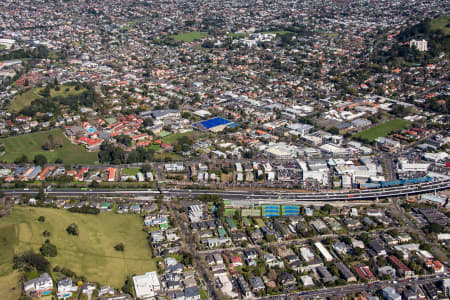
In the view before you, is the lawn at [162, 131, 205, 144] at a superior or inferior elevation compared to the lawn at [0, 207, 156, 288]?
superior

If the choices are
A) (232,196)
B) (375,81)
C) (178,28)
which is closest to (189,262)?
(232,196)

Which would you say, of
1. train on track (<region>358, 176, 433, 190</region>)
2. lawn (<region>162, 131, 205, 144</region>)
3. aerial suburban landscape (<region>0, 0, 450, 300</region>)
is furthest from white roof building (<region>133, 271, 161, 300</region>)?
lawn (<region>162, 131, 205, 144</region>)

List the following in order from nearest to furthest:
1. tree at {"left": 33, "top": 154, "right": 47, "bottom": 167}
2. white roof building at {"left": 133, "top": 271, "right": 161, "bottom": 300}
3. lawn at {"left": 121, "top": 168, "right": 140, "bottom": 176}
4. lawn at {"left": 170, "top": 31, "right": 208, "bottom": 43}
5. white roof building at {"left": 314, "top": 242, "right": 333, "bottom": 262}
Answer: white roof building at {"left": 133, "top": 271, "right": 161, "bottom": 300}
white roof building at {"left": 314, "top": 242, "right": 333, "bottom": 262}
lawn at {"left": 121, "top": 168, "right": 140, "bottom": 176}
tree at {"left": 33, "top": 154, "right": 47, "bottom": 167}
lawn at {"left": 170, "top": 31, "right": 208, "bottom": 43}

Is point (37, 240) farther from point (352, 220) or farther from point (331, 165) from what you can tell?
point (331, 165)

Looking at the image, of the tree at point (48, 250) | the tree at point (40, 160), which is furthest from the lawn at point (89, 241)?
the tree at point (40, 160)

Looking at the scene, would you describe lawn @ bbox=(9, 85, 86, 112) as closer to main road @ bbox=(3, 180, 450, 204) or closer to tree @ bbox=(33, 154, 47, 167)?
tree @ bbox=(33, 154, 47, 167)

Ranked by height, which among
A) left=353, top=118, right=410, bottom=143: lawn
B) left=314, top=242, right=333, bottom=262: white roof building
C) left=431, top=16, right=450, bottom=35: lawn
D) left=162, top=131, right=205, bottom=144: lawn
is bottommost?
left=314, top=242, right=333, bottom=262: white roof building
